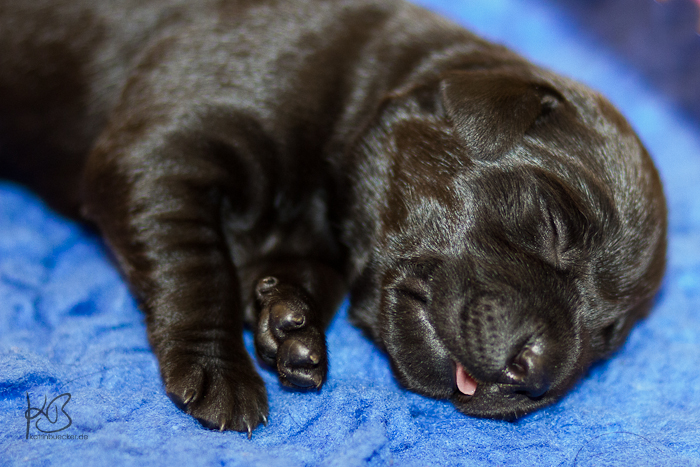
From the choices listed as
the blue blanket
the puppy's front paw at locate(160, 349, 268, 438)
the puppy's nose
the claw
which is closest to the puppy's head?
the puppy's nose

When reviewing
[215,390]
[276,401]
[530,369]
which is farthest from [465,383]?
[215,390]

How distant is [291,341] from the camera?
1.97 metres

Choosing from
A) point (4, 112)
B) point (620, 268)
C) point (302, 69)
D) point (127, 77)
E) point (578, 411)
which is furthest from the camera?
point (4, 112)

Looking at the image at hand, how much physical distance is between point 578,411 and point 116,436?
4.95 feet

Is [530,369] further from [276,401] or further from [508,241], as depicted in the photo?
[276,401]

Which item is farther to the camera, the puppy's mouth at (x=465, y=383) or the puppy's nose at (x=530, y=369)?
the puppy's mouth at (x=465, y=383)

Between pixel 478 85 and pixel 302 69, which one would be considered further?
pixel 302 69

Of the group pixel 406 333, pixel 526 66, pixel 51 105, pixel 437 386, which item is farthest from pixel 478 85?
pixel 51 105

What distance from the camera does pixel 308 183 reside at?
241 cm

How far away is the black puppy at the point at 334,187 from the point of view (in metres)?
1.88

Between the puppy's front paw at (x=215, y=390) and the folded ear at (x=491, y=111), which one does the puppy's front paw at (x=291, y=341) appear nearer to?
the puppy's front paw at (x=215, y=390)

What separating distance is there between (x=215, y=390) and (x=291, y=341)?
0.28 metres

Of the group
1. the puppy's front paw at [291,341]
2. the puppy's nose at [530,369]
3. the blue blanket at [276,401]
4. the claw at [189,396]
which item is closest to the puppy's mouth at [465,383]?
the blue blanket at [276,401]

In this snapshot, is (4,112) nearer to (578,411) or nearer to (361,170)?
(361,170)
